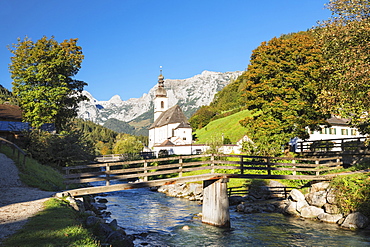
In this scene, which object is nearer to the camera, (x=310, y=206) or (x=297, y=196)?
(x=310, y=206)

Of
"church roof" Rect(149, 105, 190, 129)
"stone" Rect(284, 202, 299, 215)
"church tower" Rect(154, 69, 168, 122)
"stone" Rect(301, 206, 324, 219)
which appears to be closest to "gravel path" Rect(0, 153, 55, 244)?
"stone" Rect(284, 202, 299, 215)

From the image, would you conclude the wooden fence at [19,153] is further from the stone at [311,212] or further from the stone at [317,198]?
the stone at [317,198]

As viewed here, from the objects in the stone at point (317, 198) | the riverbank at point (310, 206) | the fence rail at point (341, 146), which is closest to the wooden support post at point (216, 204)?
the riverbank at point (310, 206)

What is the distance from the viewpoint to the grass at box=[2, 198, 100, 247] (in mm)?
7711

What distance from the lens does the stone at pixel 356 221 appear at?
17081mm

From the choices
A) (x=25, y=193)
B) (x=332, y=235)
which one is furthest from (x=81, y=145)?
(x=332, y=235)

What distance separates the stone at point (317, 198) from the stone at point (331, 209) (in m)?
0.41

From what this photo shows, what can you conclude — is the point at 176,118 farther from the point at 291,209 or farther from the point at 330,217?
the point at 330,217

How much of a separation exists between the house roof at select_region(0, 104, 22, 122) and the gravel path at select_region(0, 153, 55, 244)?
2410 cm

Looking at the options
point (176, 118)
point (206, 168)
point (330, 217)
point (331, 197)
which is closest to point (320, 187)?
point (331, 197)

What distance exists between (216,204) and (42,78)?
90.7 feet

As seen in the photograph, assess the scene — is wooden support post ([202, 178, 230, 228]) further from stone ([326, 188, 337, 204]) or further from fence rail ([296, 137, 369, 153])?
fence rail ([296, 137, 369, 153])

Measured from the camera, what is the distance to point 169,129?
316ft

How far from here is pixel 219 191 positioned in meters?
18.9
